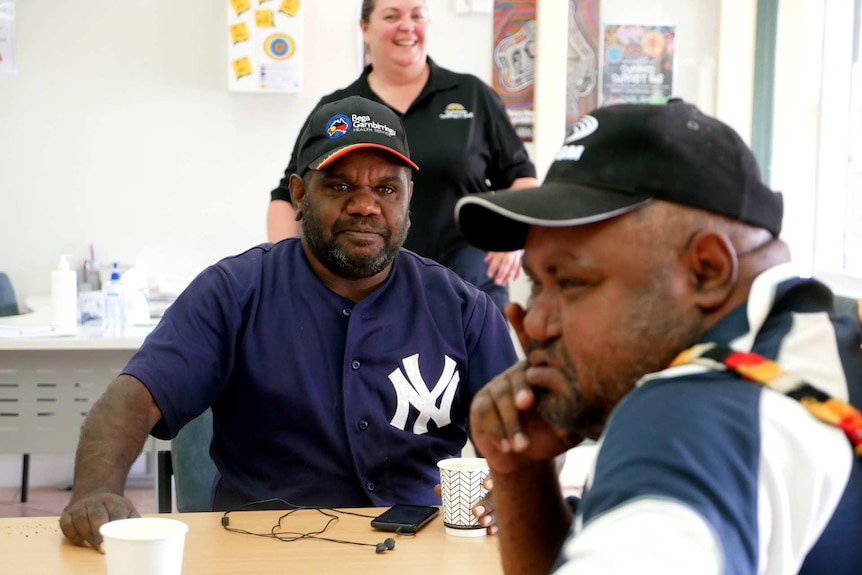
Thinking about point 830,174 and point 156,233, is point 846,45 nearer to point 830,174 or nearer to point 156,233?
point 830,174

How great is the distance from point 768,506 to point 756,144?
4347 millimetres

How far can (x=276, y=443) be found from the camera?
1.93m

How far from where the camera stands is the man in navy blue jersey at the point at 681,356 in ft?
2.09

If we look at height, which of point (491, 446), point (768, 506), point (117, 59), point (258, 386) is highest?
point (117, 59)

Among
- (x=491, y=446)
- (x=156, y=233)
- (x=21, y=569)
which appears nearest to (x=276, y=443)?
(x=21, y=569)

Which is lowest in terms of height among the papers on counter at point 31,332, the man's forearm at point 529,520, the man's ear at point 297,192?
the papers on counter at point 31,332

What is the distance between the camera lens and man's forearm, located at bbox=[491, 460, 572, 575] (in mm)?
1165

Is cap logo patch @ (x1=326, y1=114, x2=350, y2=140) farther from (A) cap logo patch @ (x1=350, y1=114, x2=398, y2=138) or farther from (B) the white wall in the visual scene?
(B) the white wall

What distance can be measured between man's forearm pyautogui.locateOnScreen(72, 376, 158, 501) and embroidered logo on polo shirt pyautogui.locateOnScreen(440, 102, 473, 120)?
6.41ft

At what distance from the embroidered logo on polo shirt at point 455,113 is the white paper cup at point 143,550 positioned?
2.44 m

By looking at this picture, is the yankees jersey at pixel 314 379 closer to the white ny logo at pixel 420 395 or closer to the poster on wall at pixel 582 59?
the white ny logo at pixel 420 395

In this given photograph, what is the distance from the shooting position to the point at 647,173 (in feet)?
2.70

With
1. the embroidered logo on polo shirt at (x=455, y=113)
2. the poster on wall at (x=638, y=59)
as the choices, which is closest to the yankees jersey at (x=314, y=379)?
the embroidered logo on polo shirt at (x=455, y=113)

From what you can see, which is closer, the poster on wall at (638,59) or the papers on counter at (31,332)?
the papers on counter at (31,332)
